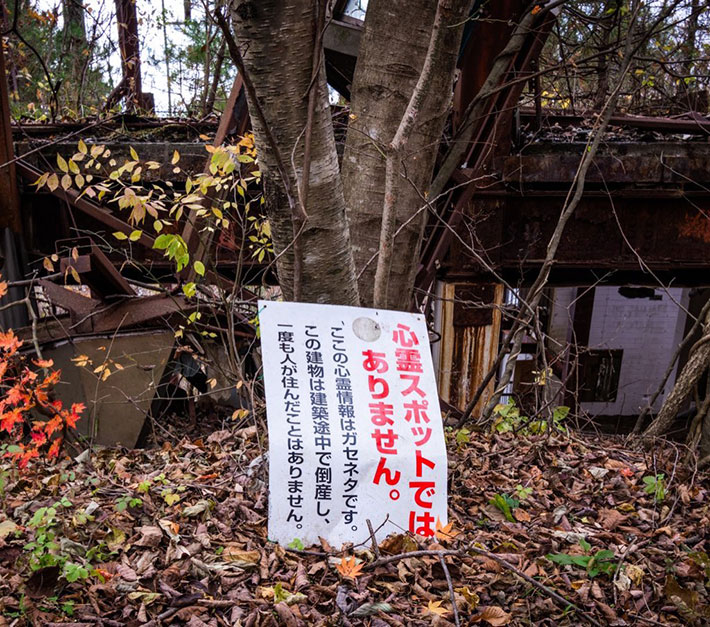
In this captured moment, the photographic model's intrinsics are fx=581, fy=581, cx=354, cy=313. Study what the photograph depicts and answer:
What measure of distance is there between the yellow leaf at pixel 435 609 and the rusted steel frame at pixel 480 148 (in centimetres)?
290

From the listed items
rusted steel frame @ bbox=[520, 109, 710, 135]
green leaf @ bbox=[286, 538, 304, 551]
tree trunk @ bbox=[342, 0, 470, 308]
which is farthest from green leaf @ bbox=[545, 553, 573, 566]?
rusted steel frame @ bbox=[520, 109, 710, 135]

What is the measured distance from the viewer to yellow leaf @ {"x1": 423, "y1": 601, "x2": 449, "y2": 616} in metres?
2.26

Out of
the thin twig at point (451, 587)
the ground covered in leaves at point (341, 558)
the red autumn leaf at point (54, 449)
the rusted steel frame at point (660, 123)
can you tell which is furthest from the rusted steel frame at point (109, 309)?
the rusted steel frame at point (660, 123)

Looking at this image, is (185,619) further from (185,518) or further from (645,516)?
(645,516)

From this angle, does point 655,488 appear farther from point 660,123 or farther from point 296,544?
point 660,123

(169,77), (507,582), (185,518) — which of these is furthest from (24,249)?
(169,77)

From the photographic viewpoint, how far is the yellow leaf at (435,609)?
7.42 feet

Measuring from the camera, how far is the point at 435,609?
2.29 m

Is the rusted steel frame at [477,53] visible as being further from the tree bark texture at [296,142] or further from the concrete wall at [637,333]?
the concrete wall at [637,333]

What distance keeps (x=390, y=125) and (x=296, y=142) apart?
856 millimetres

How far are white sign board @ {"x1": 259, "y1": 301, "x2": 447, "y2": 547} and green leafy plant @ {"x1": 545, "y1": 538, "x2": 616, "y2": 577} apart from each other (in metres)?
0.54

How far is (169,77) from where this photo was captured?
1193 centimetres

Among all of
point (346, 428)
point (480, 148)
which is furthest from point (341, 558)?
point (480, 148)

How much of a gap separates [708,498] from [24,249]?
5.64 metres
